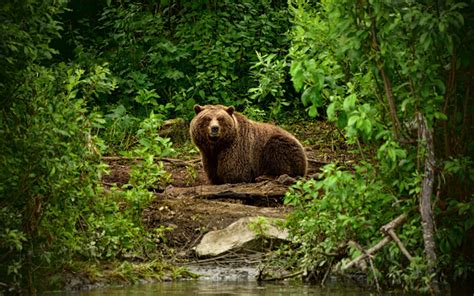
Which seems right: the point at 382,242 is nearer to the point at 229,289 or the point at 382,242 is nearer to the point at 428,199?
the point at 428,199

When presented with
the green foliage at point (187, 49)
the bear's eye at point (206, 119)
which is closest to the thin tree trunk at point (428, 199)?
the bear's eye at point (206, 119)

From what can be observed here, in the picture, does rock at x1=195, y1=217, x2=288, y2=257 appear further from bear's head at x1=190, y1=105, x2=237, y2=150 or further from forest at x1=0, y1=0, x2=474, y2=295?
bear's head at x1=190, y1=105, x2=237, y2=150

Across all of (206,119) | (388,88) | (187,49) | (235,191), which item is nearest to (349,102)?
(388,88)

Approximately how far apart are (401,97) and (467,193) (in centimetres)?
104

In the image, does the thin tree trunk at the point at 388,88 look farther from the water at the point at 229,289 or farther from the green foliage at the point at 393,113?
the water at the point at 229,289

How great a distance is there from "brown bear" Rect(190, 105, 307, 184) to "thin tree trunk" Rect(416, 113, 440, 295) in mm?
6121

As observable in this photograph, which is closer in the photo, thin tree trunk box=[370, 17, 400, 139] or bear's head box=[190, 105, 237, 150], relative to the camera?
thin tree trunk box=[370, 17, 400, 139]

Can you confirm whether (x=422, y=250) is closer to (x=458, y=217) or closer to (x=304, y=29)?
(x=458, y=217)

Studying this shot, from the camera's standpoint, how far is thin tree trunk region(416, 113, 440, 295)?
332 inches

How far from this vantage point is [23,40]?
28.2 ft

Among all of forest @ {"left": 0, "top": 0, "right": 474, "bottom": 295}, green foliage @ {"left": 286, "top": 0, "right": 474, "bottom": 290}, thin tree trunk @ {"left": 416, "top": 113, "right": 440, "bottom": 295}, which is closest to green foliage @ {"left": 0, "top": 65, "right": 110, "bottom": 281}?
forest @ {"left": 0, "top": 0, "right": 474, "bottom": 295}

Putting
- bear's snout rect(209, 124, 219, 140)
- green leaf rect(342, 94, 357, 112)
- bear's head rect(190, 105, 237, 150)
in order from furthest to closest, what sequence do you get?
bear's head rect(190, 105, 237, 150)
bear's snout rect(209, 124, 219, 140)
green leaf rect(342, 94, 357, 112)

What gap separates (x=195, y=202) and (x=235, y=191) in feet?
2.64

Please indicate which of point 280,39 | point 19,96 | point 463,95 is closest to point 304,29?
point 463,95
